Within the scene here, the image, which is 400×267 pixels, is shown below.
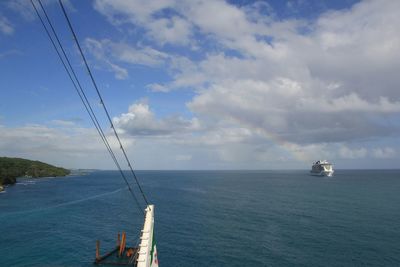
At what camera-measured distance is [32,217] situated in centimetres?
7906

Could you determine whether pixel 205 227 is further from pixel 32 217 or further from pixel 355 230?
pixel 32 217

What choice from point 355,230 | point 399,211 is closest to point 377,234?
point 355,230

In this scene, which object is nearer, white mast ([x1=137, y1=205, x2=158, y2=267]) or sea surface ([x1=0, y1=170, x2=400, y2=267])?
white mast ([x1=137, y1=205, x2=158, y2=267])

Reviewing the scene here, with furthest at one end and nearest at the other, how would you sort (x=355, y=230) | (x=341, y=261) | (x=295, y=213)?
(x=295, y=213) < (x=355, y=230) < (x=341, y=261)

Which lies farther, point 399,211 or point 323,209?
point 323,209

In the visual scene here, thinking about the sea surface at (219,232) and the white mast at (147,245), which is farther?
the sea surface at (219,232)

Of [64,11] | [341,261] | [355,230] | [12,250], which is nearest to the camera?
[64,11]

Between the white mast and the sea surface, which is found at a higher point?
the white mast

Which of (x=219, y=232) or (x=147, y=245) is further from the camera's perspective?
(x=219, y=232)

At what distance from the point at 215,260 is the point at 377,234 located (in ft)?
111

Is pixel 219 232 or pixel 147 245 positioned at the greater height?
pixel 147 245

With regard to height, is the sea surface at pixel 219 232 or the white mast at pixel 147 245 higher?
the white mast at pixel 147 245

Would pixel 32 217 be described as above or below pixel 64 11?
below

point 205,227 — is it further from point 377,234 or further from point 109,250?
point 377,234
